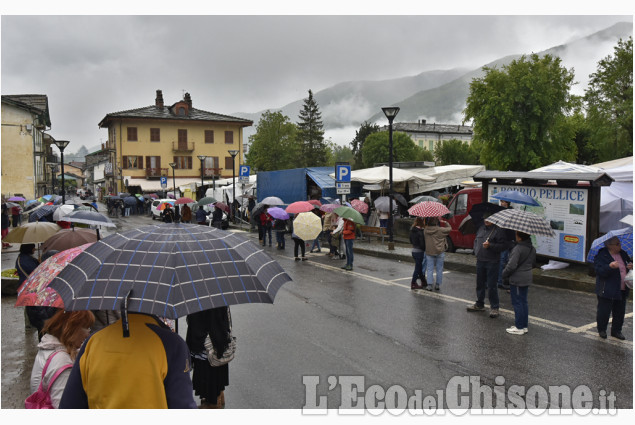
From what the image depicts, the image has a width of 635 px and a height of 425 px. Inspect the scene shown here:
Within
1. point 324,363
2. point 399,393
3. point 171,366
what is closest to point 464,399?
point 399,393

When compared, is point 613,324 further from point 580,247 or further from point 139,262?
point 139,262

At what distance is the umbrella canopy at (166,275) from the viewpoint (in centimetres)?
268

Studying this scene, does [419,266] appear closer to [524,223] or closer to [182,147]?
[524,223]

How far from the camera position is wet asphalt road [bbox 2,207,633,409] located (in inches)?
220

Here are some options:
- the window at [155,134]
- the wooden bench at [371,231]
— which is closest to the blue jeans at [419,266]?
the wooden bench at [371,231]

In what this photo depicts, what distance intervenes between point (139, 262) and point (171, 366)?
613 millimetres

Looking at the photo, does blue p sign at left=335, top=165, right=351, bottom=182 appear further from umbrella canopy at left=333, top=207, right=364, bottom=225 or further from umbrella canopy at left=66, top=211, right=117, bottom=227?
umbrella canopy at left=66, top=211, right=117, bottom=227

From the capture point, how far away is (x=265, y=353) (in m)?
6.70

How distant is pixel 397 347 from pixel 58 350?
4724 mm

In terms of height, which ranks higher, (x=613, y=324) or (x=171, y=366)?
(x=171, y=366)

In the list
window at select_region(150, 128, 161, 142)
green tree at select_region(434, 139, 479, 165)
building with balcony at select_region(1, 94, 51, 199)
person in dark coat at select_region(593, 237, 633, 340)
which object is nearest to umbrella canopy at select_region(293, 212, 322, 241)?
person in dark coat at select_region(593, 237, 633, 340)

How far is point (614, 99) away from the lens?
110 feet

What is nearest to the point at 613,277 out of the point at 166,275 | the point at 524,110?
the point at 166,275

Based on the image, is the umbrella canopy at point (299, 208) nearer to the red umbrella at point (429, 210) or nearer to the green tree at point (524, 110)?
the red umbrella at point (429, 210)
